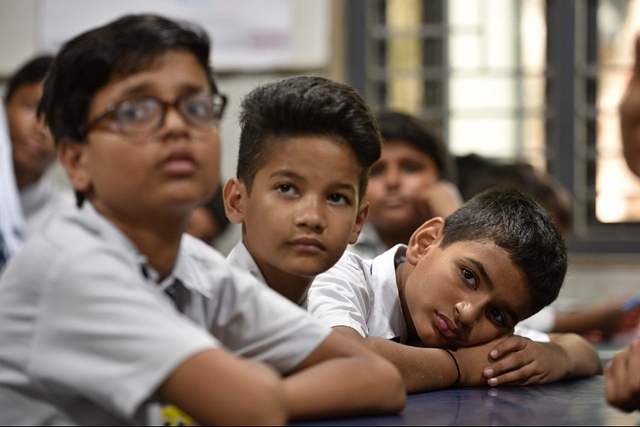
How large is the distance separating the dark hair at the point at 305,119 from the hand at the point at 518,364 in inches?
14.7

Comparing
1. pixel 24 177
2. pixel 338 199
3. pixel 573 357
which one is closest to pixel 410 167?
pixel 573 357

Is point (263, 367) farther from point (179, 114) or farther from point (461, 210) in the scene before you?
point (461, 210)

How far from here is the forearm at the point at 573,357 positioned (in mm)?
1714

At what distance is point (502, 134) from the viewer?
16.6 ft

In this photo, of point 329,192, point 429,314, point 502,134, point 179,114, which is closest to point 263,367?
point 179,114

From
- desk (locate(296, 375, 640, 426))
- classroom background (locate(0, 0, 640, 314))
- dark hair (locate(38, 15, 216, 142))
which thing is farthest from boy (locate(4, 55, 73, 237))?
dark hair (locate(38, 15, 216, 142))

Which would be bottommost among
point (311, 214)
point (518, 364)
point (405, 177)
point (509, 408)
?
point (405, 177)

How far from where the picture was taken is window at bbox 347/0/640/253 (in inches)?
193

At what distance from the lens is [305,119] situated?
1.51 meters

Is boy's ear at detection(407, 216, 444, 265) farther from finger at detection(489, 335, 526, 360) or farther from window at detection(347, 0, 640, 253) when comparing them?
window at detection(347, 0, 640, 253)

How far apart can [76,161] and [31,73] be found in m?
2.91

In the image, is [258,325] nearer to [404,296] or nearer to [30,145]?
[404,296]

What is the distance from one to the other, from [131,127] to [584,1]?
4.38 meters

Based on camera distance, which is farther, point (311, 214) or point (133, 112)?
point (311, 214)
